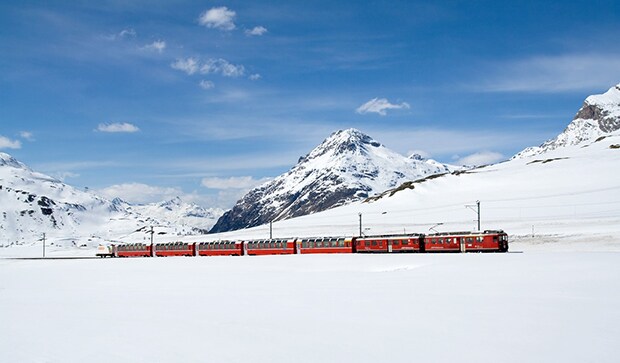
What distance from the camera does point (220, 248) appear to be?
9106 centimetres

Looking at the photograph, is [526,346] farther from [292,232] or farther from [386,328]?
[292,232]

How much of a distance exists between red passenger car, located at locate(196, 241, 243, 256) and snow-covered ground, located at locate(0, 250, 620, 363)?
168ft

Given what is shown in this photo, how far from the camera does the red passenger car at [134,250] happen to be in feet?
333

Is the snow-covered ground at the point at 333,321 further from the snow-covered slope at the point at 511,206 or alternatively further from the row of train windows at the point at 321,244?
the snow-covered slope at the point at 511,206

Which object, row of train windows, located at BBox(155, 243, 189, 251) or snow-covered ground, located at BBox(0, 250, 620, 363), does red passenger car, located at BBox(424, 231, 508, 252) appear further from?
row of train windows, located at BBox(155, 243, 189, 251)

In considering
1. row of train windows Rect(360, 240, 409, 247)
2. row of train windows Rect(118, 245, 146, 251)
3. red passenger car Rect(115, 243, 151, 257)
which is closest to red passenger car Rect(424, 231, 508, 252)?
row of train windows Rect(360, 240, 409, 247)

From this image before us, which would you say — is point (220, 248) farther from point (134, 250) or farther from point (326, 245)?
point (134, 250)

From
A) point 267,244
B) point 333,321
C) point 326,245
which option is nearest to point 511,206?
point 326,245

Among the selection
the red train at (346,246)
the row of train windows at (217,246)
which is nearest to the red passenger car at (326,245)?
the red train at (346,246)

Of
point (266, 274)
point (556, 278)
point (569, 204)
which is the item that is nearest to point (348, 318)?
point (556, 278)

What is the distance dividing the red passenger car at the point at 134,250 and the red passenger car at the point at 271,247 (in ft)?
80.5

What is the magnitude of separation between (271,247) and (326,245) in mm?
10114

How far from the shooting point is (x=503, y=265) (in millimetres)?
43062

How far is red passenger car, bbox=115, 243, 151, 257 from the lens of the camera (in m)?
102
